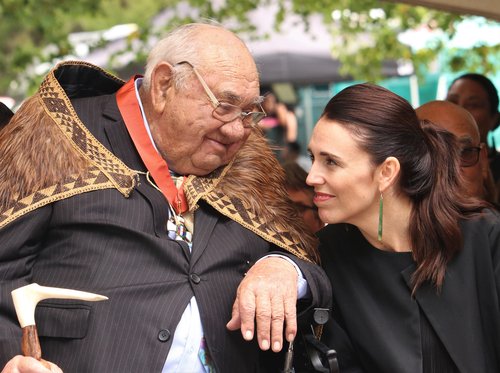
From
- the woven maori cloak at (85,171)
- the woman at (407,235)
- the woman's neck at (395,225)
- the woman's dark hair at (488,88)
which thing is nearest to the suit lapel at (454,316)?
the woman at (407,235)

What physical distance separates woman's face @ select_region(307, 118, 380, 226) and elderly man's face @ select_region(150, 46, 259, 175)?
11.3 inches

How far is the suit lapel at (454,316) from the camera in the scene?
281 centimetres

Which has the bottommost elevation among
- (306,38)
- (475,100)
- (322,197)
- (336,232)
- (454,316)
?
(306,38)

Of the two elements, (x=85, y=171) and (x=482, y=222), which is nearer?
(x=85, y=171)

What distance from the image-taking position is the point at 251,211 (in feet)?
9.85

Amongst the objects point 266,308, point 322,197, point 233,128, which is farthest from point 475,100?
point 266,308

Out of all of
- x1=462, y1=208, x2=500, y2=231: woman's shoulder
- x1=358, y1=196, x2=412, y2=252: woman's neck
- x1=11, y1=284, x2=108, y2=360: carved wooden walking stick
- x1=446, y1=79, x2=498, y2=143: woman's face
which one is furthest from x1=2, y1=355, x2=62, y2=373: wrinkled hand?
x1=446, y1=79, x2=498, y2=143: woman's face

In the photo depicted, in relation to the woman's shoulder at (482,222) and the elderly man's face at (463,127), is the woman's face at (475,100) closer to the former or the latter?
the elderly man's face at (463,127)

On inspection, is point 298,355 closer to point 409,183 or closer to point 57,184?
point 409,183

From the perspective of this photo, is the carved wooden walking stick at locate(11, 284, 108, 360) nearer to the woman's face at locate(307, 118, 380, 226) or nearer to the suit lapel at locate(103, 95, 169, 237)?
the suit lapel at locate(103, 95, 169, 237)

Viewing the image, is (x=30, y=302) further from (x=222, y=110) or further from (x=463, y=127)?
(x=463, y=127)

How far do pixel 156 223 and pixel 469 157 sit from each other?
153cm

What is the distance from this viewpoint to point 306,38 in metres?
9.10

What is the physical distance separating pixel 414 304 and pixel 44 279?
129cm
